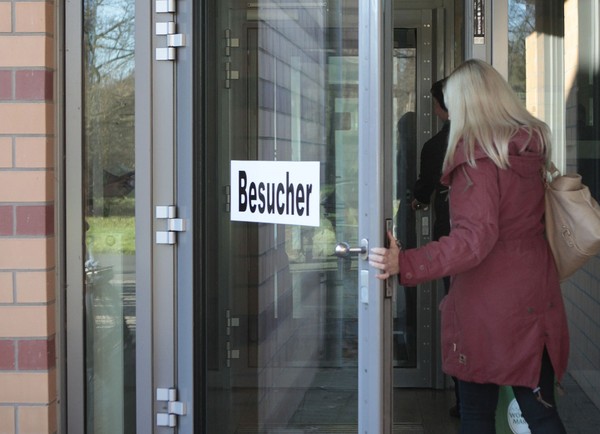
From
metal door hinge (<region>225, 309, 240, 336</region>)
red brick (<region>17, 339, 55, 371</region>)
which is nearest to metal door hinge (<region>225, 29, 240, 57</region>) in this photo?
metal door hinge (<region>225, 309, 240, 336</region>)

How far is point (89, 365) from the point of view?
3.86m

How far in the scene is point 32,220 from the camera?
11.9 feet

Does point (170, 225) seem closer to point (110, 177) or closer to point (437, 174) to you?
point (110, 177)

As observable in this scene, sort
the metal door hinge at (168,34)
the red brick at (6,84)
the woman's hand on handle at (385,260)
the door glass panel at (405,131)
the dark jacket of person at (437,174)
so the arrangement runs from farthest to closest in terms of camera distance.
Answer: the door glass panel at (405,131), the dark jacket of person at (437,174), the metal door hinge at (168,34), the red brick at (6,84), the woman's hand on handle at (385,260)

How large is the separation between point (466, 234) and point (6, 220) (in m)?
1.75

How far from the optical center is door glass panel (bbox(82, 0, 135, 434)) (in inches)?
149

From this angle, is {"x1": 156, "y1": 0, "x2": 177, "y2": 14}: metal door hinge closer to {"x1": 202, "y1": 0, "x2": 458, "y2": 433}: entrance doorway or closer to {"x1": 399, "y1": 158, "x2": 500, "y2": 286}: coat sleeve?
{"x1": 202, "y1": 0, "x2": 458, "y2": 433}: entrance doorway

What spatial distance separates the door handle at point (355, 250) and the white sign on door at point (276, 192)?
206mm

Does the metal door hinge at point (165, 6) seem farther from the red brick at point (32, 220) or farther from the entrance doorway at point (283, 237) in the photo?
the red brick at point (32, 220)

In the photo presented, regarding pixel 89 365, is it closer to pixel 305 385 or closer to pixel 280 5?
pixel 305 385

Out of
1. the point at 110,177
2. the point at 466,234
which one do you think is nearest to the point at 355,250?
the point at 466,234

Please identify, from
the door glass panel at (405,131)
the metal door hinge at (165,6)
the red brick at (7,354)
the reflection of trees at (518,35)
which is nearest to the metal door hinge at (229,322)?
the red brick at (7,354)

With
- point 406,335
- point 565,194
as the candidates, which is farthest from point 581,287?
point 406,335

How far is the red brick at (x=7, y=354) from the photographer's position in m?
3.65
